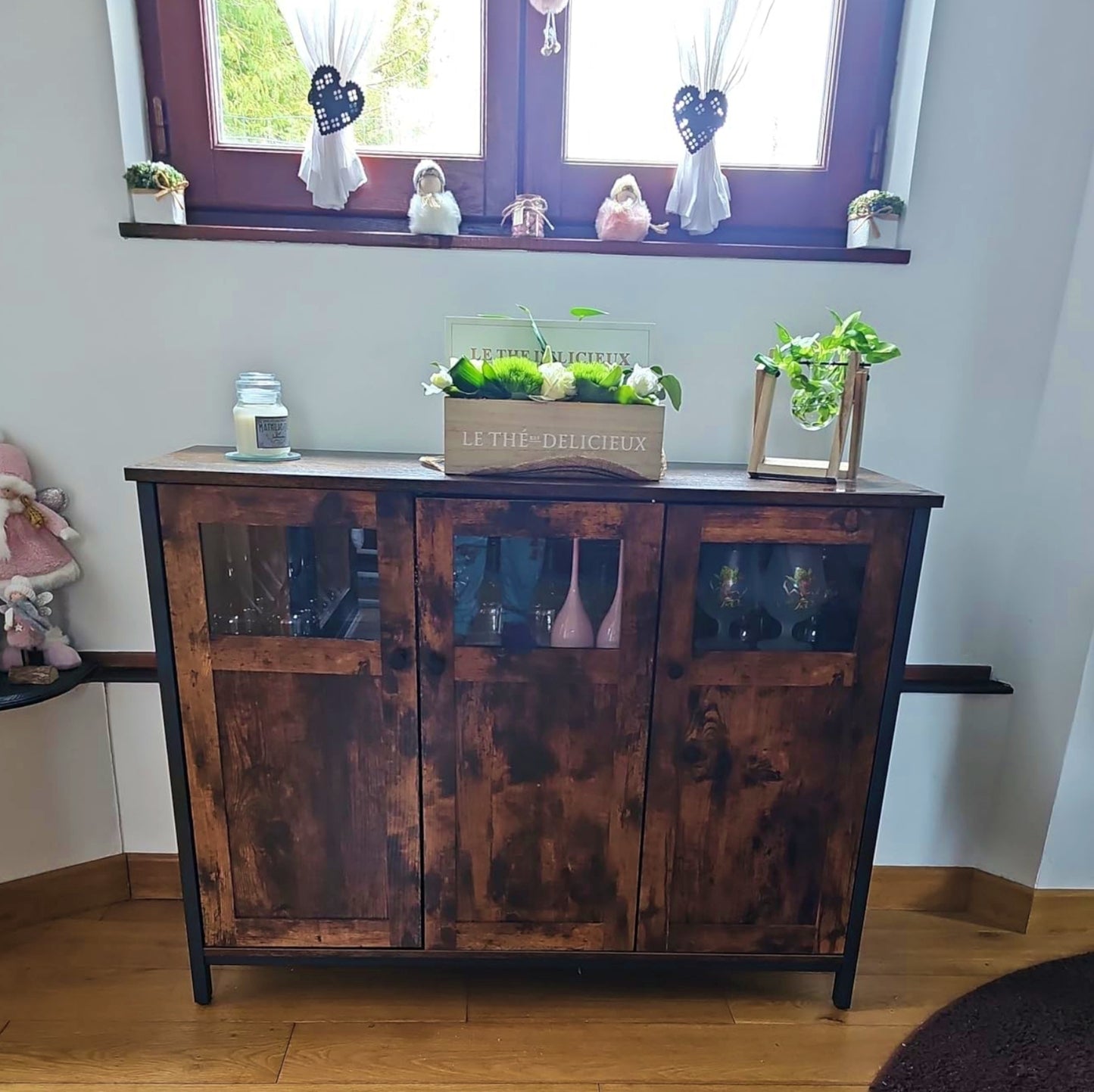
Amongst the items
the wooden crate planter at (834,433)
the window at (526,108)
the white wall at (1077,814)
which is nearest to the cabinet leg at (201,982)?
the wooden crate planter at (834,433)

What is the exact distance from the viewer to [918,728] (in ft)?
5.78

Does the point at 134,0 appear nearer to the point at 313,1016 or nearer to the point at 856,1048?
the point at 313,1016

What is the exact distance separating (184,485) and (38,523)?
0.56 metres

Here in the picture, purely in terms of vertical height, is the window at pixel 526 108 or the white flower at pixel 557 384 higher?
Answer: the window at pixel 526 108

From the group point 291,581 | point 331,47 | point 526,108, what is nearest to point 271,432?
point 291,581

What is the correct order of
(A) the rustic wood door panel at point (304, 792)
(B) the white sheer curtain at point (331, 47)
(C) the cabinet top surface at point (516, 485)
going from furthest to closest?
(B) the white sheer curtain at point (331, 47)
(A) the rustic wood door panel at point (304, 792)
(C) the cabinet top surface at point (516, 485)

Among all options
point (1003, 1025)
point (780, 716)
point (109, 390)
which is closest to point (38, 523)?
point (109, 390)

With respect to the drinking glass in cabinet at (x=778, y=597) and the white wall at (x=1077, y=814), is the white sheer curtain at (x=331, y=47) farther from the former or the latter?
the white wall at (x=1077, y=814)

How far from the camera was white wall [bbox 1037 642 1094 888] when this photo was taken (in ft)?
5.27

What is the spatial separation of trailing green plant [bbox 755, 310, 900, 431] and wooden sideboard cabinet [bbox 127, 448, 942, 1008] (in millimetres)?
184

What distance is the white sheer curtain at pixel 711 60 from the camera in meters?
1.47

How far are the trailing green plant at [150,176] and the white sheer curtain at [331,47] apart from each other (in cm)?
25

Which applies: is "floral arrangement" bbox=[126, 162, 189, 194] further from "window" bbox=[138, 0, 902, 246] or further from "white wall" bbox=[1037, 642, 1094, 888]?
"white wall" bbox=[1037, 642, 1094, 888]

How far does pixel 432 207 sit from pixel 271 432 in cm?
56
